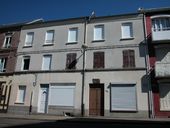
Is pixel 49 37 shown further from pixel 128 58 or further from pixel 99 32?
pixel 128 58

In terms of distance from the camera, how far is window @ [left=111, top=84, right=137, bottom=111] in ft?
62.5

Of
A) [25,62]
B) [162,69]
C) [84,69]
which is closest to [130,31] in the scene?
[162,69]

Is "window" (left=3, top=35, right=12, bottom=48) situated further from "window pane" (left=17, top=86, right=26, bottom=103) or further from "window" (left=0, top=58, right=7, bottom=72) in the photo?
"window pane" (left=17, top=86, right=26, bottom=103)

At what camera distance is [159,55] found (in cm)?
1966

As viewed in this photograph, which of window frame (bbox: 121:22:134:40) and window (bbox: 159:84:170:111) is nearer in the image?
window (bbox: 159:84:170:111)

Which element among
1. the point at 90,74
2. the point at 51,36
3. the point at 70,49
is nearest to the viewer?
the point at 90,74

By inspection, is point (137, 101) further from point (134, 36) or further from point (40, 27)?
point (40, 27)

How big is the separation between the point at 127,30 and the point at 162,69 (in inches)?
225

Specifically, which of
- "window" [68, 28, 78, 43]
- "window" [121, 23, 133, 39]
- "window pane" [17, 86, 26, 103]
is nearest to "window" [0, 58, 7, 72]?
"window pane" [17, 86, 26, 103]

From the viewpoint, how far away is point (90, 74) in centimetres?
2080

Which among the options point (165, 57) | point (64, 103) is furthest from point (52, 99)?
point (165, 57)

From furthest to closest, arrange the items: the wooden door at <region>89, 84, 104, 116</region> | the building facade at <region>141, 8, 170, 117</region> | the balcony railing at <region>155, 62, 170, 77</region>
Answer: the wooden door at <region>89, 84, 104, 116</region> < the building facade at <region>141, 8, 170, 117</region> < the balcony railing at <region>155, 62, 170, 77</region>

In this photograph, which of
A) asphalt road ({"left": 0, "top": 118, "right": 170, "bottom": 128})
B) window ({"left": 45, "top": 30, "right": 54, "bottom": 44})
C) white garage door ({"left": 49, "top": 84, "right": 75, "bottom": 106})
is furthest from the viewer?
window ({"left": 45, "top": 30, "right": 54, "bottom": 44})

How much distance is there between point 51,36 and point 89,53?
548cm
